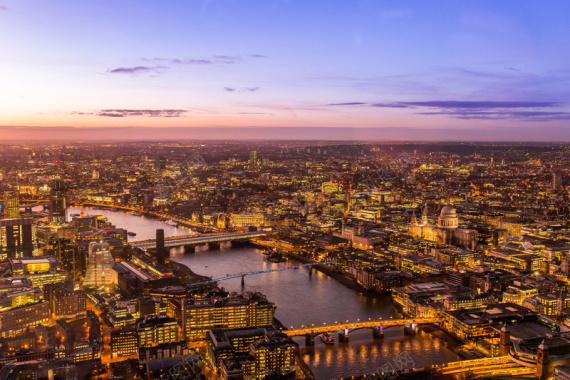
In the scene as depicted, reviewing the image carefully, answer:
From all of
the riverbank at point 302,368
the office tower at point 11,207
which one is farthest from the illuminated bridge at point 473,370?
the office tower at point 11,207

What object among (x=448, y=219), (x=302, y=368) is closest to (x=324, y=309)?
(x=302, y=368)

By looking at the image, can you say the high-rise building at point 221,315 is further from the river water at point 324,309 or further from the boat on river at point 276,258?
the boat on river at point 276,258

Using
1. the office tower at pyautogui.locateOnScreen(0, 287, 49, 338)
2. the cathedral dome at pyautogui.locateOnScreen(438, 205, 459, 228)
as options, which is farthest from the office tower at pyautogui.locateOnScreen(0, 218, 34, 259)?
the cathedral dome at pyautogui.locateOnScreen(438, 205, 459, 228)

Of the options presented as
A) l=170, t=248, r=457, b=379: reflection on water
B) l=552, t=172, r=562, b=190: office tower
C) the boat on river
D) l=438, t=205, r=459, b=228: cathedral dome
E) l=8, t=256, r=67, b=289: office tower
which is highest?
l=552, t=172, r=562, b=190: office tower

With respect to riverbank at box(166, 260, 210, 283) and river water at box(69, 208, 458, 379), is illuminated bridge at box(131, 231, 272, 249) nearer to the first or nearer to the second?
river water at box(69, 208, 458, 379)

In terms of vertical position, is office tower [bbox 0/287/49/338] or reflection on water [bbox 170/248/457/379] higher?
office tower [bbox 0/287/49/338]

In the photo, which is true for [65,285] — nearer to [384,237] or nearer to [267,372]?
[267,372]
